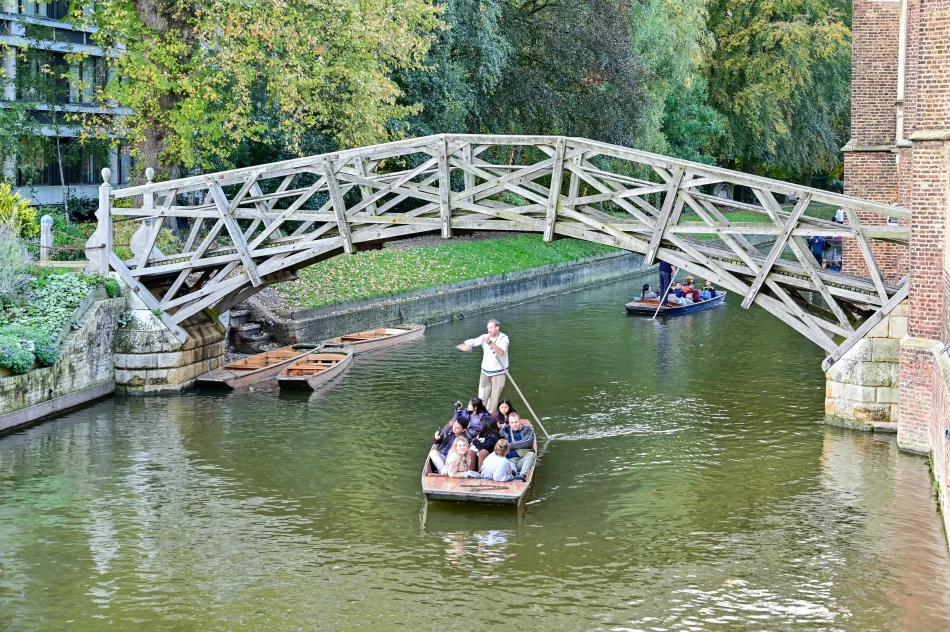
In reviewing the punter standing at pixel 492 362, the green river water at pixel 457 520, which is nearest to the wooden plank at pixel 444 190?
the green river water at pixel 457 520

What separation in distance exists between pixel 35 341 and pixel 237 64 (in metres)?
8.31

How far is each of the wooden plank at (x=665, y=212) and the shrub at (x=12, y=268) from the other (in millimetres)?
10278

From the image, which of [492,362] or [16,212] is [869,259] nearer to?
[492,362]

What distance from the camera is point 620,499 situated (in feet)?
48.4

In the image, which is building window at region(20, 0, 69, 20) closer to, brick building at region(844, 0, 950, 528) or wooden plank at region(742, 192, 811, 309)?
wooden plank at region(742, 192, 811, 309)

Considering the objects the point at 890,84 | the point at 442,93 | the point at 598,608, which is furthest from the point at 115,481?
the point at 442,93

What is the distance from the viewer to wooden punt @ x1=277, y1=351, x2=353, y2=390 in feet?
69.9

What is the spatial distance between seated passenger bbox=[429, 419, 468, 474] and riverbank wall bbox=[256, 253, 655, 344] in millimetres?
11036

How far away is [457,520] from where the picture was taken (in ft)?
Result: 45.8

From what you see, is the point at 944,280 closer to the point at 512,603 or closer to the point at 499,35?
the point at 512,603

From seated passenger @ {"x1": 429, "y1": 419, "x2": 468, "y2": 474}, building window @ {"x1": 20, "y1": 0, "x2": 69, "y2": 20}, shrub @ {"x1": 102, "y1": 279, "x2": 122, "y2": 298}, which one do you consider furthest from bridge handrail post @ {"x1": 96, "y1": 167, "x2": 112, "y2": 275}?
building window @ {"x1": 20, "y1": 0, "x2": 69, "y2": 20}

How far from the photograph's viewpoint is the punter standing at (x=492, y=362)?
1731cm

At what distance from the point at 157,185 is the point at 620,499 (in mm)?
10972

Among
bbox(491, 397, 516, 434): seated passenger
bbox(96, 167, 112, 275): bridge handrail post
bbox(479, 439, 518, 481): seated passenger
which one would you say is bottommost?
bbox(479, 439, 518, 481): seated passenger
